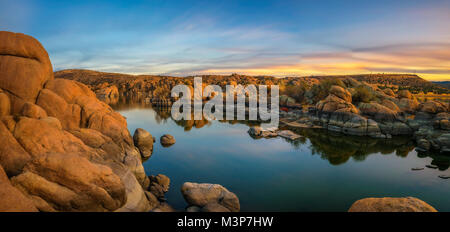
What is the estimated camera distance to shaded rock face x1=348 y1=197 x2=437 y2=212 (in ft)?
26.5

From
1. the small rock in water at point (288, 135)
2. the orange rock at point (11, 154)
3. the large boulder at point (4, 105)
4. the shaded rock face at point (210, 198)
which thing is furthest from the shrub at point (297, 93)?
the orange rock at point (11, 154)

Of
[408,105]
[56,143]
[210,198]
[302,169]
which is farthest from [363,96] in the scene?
[56,143]

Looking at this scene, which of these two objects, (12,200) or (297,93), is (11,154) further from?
(297,93)

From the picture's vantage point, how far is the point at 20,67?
50.6 feet

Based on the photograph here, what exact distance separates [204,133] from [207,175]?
18.5 m

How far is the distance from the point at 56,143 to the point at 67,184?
413 centimetres

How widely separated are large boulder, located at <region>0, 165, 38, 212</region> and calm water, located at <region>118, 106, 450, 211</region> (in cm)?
843

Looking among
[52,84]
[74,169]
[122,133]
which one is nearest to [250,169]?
[122,133]

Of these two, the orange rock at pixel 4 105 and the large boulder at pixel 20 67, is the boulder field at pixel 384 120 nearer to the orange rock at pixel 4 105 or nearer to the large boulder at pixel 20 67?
the large boulder at pixel 20 67

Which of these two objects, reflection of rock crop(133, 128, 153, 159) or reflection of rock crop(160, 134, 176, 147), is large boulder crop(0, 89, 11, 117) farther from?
reflection of rock crop(160, 134, 176, 147)

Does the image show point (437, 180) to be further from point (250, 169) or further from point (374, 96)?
point (374, 96)

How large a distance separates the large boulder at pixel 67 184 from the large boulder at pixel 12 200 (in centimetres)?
62

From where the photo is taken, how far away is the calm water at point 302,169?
17.2 metres

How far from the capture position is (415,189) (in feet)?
62.6
